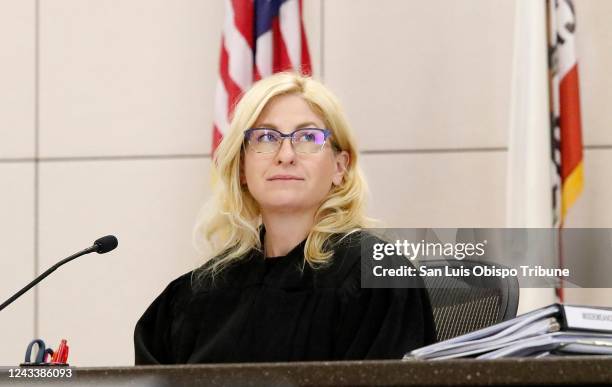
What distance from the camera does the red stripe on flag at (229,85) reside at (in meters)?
3.40

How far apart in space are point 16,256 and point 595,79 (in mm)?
2217

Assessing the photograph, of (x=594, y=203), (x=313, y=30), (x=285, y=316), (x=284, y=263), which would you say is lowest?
(x=285, y=316)

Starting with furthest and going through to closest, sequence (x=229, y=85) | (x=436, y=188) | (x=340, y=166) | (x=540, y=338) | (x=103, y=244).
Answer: (x=436, y=188) < (x=229, y=85) < (x=340, y=166) < (x=103, y=244) < (x=540, y=338)

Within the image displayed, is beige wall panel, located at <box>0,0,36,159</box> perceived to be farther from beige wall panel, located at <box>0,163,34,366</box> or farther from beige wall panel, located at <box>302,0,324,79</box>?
beige wall panel, located at <box>302,0,324,79</box>

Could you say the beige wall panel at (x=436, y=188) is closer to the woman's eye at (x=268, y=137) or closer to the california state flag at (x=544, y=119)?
the california state flag at (x=544, y=119)

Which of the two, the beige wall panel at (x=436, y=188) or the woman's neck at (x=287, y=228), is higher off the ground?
the beige wall panel at (x=436, y=188)

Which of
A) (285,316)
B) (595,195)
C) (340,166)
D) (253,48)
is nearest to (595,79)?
(595,195)

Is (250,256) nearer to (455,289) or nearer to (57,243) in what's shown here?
(455,289)

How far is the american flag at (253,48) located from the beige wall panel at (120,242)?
388 mm

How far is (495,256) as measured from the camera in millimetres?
2639

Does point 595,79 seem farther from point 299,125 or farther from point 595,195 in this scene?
point 299,125

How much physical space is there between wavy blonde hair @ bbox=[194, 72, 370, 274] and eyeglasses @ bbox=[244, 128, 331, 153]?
3 centimetres

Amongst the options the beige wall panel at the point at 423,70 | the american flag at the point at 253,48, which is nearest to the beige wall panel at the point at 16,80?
the american flag at the point at 253,48

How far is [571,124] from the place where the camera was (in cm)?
328
